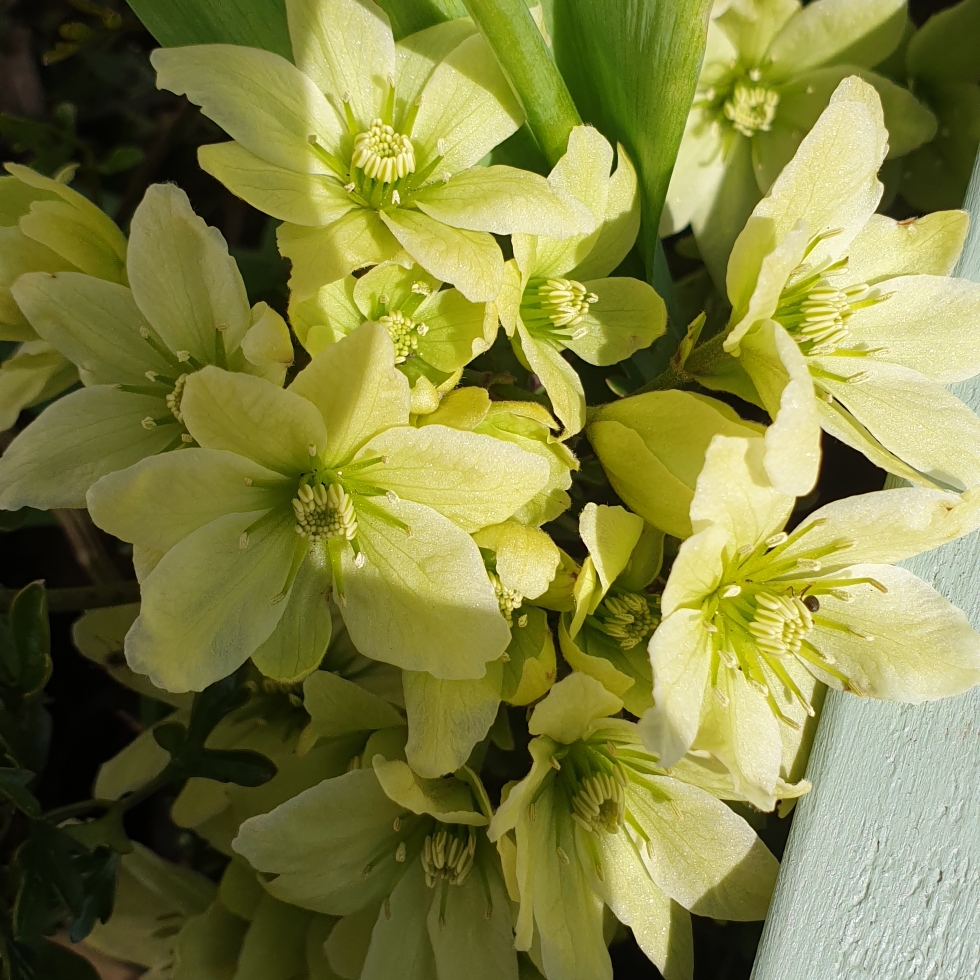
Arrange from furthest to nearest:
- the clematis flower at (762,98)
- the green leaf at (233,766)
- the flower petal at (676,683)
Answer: the clematis flower at (762,98) → the green leaf at (233,766) → the flower petal at (676,683)

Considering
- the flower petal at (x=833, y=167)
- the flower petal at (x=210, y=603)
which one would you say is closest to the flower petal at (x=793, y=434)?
the flower petal at (x=833, y=167)

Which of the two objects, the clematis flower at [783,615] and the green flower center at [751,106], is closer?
the clematis flower at [783,615]

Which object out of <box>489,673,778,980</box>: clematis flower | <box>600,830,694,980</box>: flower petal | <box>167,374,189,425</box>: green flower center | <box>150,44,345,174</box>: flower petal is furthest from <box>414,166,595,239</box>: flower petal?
<box>600,830,694,980</box>: flower petal

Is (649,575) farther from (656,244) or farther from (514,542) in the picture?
(656,244)

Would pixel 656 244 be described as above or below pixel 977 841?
above

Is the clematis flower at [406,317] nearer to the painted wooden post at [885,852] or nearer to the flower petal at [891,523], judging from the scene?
the flower petal at [891,523]

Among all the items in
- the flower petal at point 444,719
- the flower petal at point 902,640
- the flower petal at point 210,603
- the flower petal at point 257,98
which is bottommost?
the flower petal at point 902,640

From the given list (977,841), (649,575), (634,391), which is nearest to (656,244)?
(634,391)
